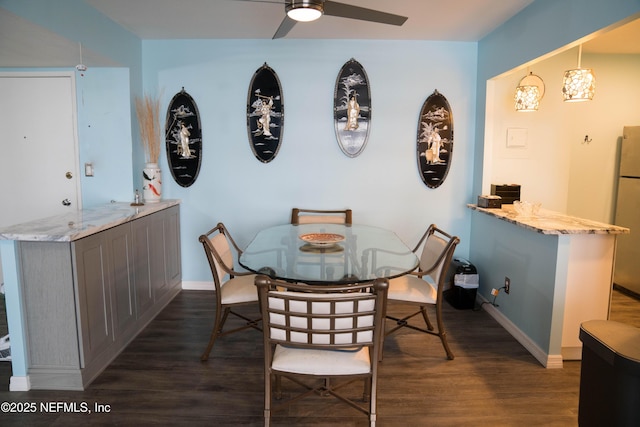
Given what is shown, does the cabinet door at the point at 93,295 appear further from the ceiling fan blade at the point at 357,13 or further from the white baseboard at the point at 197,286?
the ceiling fan blade at the point at 357,13

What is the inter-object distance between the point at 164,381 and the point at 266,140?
89.1 inches

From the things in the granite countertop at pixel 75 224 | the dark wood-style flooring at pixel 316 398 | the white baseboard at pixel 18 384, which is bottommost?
the dark wood-style flooring at pixel 316 398

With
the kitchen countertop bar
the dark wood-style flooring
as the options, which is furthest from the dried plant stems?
the kitchen countertop bar

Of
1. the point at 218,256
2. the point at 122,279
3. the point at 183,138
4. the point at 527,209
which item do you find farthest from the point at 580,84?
the point at 122,279

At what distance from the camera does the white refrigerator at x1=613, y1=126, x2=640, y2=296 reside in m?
3.94

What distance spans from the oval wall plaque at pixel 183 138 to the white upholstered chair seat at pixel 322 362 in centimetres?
256

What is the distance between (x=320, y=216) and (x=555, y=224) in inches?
75.7

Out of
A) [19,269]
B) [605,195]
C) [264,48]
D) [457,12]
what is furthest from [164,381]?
[605,195]

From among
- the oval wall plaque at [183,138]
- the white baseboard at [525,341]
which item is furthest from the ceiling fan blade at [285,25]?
the white baseboard at [525,341]

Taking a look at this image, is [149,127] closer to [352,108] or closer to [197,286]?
[197,286]

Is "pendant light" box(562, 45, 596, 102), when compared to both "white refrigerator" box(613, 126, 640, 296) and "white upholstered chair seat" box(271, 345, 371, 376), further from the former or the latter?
"white upholstered chair seat" box(271, 345, 371, 376)

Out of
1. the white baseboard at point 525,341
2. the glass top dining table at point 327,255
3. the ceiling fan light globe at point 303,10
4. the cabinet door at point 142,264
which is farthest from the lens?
the cabinet door at point 142,264

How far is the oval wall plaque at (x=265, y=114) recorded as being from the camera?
3.82 meters

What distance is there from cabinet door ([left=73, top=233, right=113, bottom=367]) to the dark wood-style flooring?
0.72ft
